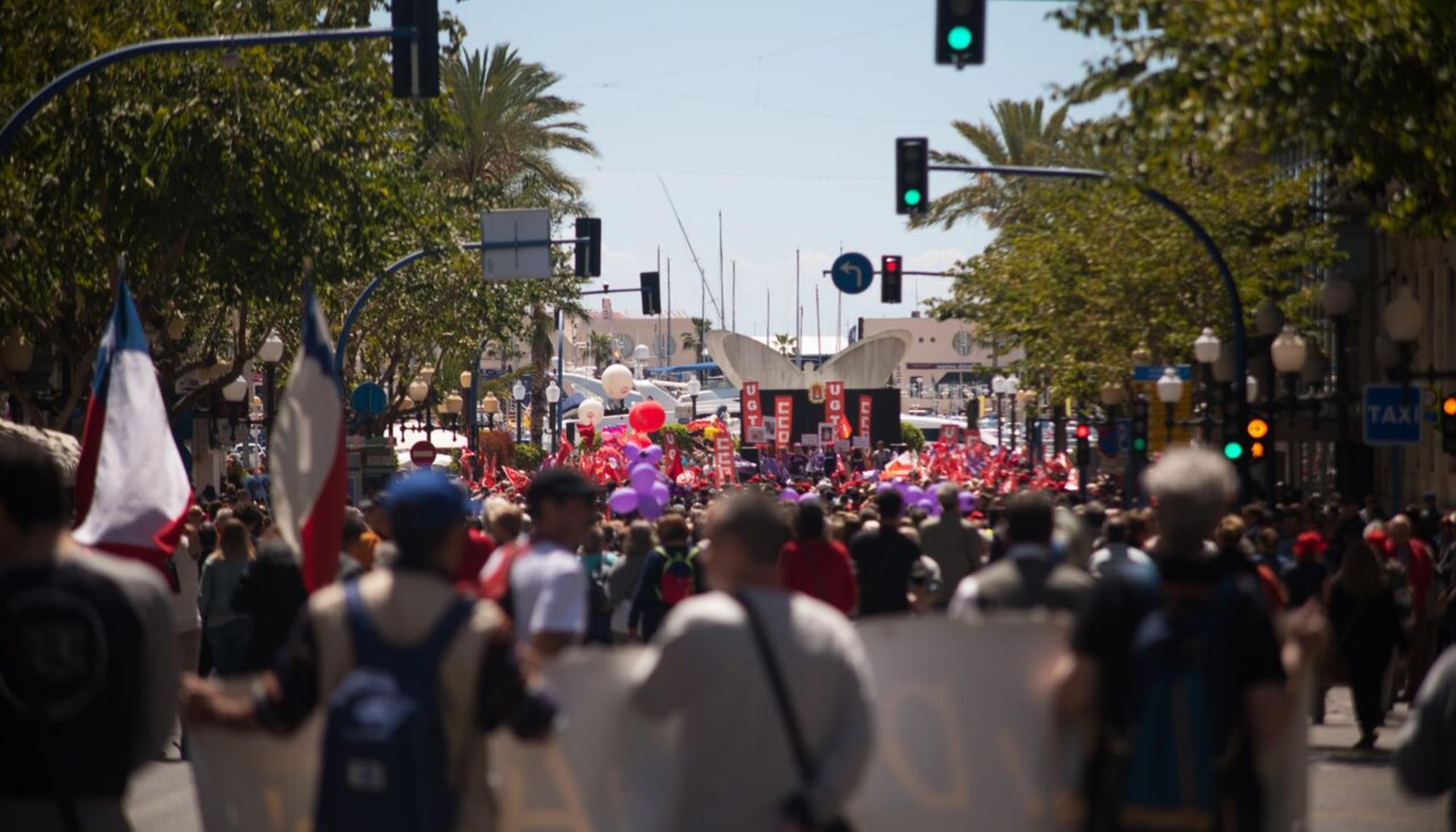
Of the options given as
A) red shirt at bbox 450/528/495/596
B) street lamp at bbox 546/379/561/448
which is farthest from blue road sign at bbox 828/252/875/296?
red shirt at bbox 450/528/495/596

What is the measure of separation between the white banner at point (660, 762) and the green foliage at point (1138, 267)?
25.9 meters

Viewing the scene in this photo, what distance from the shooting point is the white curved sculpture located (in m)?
92.6

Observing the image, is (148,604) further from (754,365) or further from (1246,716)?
(754,365)

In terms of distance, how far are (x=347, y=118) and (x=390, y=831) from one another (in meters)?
22.0

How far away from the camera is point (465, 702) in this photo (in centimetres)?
521

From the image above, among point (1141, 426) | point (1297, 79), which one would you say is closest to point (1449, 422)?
point (1297, 79)

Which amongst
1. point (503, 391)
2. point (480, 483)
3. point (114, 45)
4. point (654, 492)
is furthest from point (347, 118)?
point (503, 391)

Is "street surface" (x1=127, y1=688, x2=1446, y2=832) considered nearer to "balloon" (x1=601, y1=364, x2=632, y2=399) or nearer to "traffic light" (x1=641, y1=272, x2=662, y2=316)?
"traffic light" (x1=641, y1=272, x2=662, y2=316)

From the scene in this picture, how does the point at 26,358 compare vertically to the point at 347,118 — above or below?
below

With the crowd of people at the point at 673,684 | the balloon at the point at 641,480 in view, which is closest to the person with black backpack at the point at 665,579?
the crowd of people at the point at 673,684

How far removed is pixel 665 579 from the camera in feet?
43.4

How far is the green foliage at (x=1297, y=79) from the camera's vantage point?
48.5 ft

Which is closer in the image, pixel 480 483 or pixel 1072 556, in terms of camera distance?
pixel 1072 556

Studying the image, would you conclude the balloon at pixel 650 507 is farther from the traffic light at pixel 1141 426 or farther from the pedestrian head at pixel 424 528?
the pedestrian head at pixel 424 528
